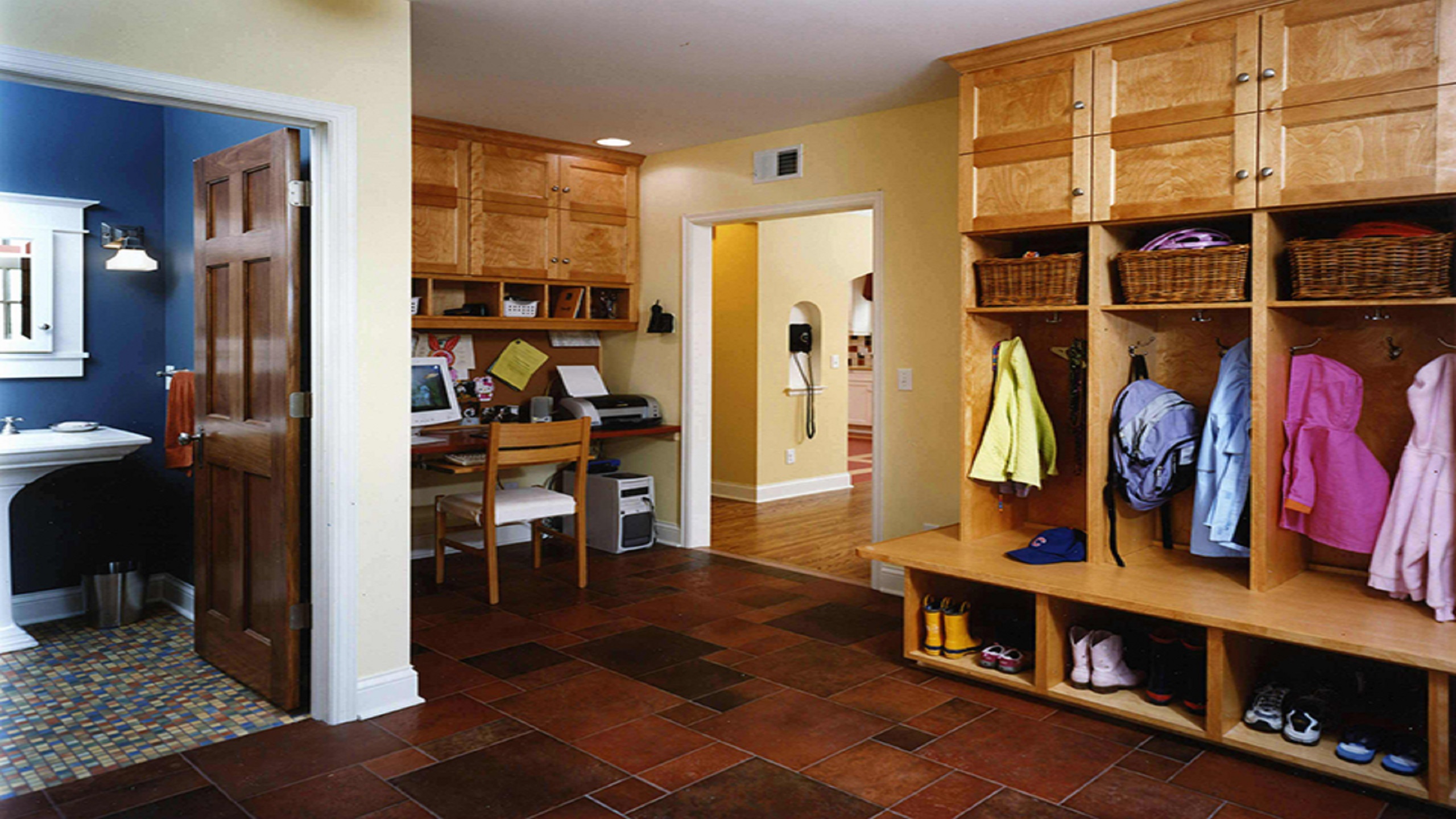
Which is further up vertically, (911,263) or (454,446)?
(911,263)

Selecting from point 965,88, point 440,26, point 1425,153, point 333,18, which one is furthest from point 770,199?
point 1425,153

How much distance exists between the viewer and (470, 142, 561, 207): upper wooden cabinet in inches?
205

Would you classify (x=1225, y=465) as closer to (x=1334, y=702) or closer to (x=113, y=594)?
(x=1334, y=702)

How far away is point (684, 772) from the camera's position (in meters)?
2.79

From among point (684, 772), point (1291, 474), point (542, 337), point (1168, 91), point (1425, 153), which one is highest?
point (1168, 91)

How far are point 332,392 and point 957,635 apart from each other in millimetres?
2341

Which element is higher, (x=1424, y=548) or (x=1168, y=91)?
(x=1168, y=91)

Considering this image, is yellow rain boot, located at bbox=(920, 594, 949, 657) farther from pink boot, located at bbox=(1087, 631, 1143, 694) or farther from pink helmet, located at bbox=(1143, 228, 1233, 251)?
pink helmet, located at bbox=(1143, 228, 1233, 251)

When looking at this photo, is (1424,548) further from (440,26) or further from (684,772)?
(440,26)

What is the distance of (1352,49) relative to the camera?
2.86m

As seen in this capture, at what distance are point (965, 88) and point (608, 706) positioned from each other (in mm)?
2670

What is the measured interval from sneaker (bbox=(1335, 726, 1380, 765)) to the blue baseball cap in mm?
968

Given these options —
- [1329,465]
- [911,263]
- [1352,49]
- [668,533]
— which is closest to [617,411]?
[668,533]

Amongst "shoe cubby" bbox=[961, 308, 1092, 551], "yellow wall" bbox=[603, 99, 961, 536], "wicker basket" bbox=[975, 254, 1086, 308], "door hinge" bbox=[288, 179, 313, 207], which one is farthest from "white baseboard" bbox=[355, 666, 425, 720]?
"wicker basket" bbox=[975, 254, 1086, 308]
